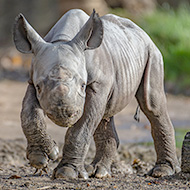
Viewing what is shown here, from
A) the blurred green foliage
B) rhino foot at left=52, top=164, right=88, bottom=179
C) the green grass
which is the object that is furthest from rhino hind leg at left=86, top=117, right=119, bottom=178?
the blurred green foliage

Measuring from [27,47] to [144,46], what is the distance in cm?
186

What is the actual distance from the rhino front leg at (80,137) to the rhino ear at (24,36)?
721 millimetres

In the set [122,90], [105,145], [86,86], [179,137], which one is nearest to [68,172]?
[86,86]

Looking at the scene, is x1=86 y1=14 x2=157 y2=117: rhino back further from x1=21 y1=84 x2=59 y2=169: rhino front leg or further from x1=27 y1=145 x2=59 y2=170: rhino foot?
x1=27 y1=145 x2=59 y2=170: rhino foot

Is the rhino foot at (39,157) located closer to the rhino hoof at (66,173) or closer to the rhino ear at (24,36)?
the rhino hoof at (66,173)

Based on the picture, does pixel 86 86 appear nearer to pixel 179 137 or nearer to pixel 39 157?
pixel 39 157

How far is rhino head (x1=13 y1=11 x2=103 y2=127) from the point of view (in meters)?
4.31

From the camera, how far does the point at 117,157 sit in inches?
297

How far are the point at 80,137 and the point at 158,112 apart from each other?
5.12ft

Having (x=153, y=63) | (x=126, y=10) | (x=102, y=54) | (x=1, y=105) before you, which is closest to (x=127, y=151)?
(x=153, y=63)

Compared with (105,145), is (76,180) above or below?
above

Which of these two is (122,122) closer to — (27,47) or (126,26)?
(126,26)

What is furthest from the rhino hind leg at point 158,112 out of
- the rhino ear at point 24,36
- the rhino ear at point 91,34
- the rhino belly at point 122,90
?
the rhino ear at point 24,36

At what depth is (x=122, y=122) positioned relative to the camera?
10602 millimetres
